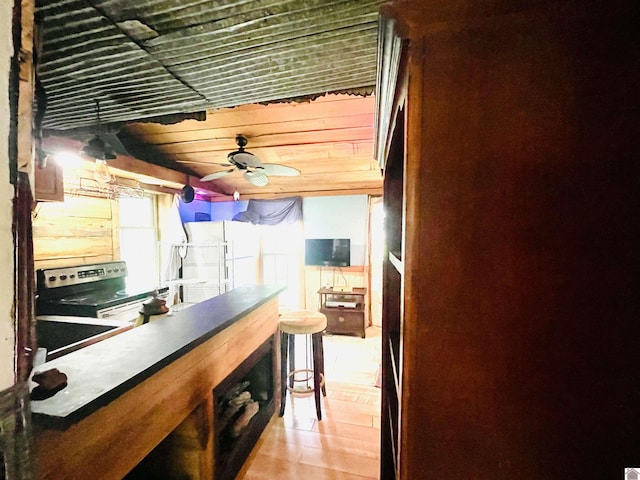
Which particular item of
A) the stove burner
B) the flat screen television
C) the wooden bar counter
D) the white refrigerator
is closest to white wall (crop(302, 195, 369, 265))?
the flat screen television

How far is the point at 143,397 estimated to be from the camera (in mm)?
1012

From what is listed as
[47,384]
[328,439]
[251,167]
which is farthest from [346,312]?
[47,384]

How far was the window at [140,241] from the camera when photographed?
379 centimetres

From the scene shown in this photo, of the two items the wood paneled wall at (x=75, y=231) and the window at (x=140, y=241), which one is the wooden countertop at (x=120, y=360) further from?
the window at (x=140, y=241)

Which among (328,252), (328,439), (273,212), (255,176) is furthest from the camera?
(273,212)

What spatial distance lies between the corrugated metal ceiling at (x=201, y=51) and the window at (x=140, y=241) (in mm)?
2564

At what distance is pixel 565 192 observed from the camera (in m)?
0.51

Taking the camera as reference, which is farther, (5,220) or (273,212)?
(273,212)

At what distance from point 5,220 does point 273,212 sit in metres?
4.66

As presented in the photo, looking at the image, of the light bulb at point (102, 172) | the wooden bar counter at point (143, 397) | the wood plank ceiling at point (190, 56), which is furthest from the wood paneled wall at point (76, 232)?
the wooden bar counter at point (143, 397)

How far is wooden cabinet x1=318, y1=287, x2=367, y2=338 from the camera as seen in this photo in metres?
4.43

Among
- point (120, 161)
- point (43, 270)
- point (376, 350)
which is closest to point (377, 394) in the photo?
point (376, 350)

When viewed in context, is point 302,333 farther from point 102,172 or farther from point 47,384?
point 102,172

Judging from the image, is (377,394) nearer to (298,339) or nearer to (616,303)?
(298,339)
